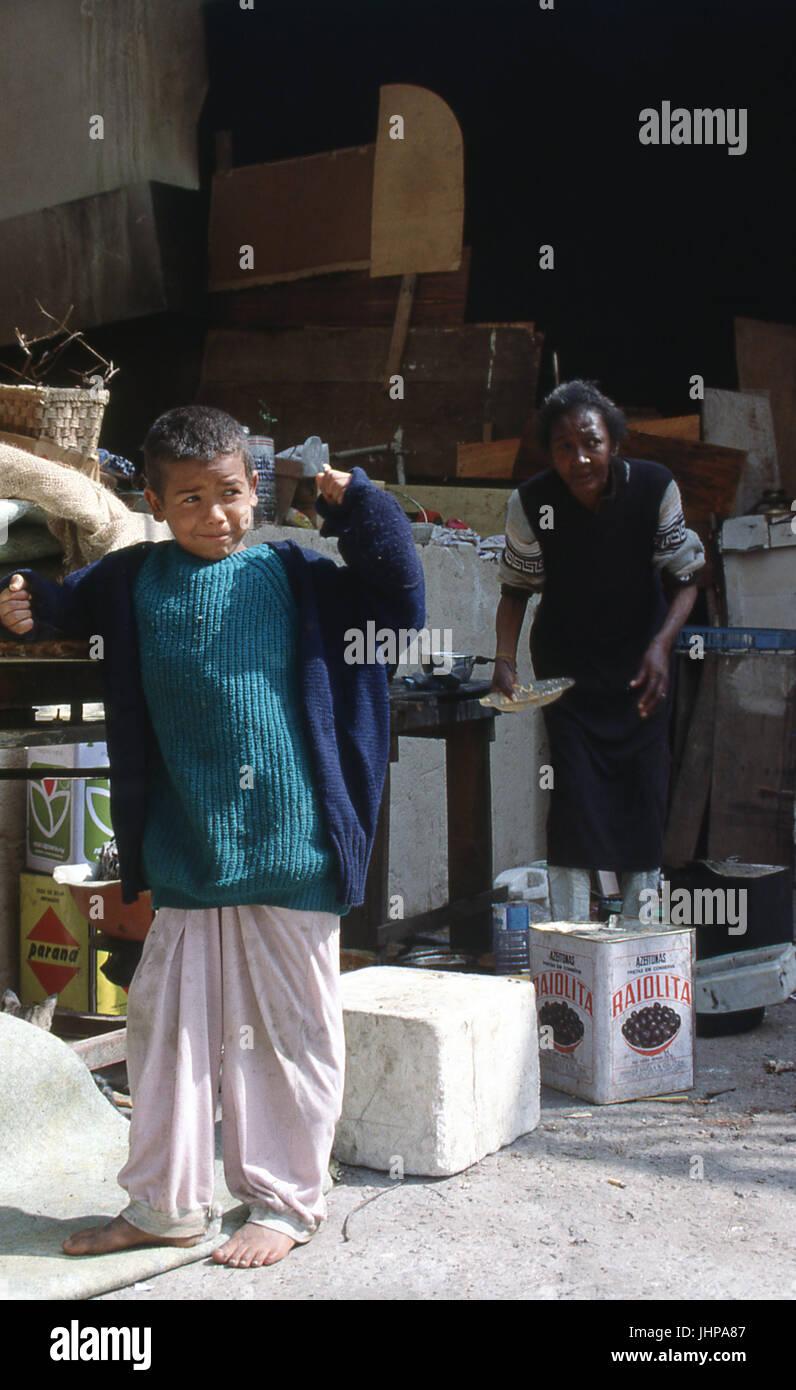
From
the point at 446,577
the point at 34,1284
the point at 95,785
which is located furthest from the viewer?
the point at 446,577

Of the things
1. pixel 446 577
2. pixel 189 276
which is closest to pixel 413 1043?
pixel 446 577

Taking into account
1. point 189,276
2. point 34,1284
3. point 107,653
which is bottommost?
point 34,1284

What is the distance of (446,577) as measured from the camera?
6375mm

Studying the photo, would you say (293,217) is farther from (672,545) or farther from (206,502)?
(206,502)

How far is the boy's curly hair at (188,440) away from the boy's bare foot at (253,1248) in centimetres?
150

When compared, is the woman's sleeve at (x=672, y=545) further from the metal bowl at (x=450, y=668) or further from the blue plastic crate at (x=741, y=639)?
the blue plastic crate at (x=741, y=639)

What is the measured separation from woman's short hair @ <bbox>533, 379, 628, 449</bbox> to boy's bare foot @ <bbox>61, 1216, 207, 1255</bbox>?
264 centimetres

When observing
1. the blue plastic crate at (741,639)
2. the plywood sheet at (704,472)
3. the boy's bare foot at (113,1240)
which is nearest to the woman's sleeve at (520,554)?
the boy's bare foot at (113,1240)

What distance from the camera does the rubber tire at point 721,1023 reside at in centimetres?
430

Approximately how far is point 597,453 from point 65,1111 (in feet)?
8.10

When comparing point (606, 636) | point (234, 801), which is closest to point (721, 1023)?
point (606, 636)

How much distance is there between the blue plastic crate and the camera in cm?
684

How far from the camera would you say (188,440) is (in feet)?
7.98

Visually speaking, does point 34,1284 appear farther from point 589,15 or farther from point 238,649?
point 589,15
